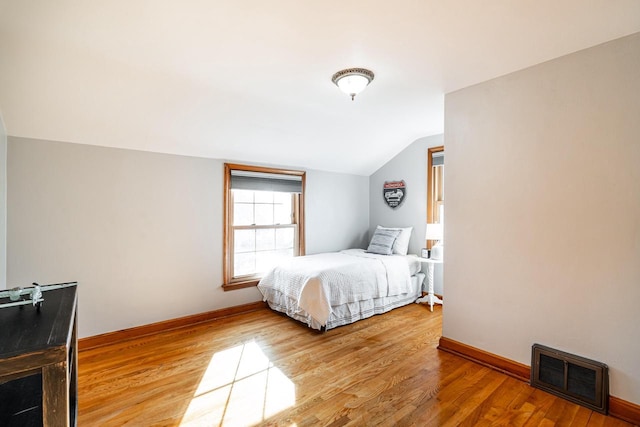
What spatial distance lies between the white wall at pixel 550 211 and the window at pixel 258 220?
87.6 inches

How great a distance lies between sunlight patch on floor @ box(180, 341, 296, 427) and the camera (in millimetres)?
1893

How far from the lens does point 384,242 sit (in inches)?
179

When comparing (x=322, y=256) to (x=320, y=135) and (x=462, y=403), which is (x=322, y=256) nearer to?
(x=320, y=135)

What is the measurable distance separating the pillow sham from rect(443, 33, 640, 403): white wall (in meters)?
1.64

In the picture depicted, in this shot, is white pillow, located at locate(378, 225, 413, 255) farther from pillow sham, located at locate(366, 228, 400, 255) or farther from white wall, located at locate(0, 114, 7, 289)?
white wall, located at locate(0, 114, 7, 289)

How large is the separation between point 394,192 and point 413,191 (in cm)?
35

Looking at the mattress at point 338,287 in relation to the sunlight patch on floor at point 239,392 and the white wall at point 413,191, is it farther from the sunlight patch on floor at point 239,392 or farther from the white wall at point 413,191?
the sunlight patch on floor at point 239,392

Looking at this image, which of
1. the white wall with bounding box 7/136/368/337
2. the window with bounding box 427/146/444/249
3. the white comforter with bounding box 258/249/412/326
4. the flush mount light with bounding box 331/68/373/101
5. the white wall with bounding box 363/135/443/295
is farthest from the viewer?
the white wall with bounding box 363/135/443/295

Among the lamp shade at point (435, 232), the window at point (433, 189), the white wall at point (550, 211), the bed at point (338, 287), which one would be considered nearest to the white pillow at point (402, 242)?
the bed at point (338, 287)

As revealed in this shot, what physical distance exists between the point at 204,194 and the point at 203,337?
5.17 ft

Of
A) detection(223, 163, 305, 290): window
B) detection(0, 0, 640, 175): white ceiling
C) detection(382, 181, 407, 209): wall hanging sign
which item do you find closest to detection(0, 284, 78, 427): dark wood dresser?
detection(0, 0, 640, 175): white ceiling

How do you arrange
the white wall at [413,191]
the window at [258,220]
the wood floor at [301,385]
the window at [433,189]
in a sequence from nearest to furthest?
the wood floor at [301,385] → the window at [258,220] → the window at [433,189] → the white wall at [413,191]

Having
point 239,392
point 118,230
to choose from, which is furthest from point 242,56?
point 239,392

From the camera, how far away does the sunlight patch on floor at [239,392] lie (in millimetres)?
1893
